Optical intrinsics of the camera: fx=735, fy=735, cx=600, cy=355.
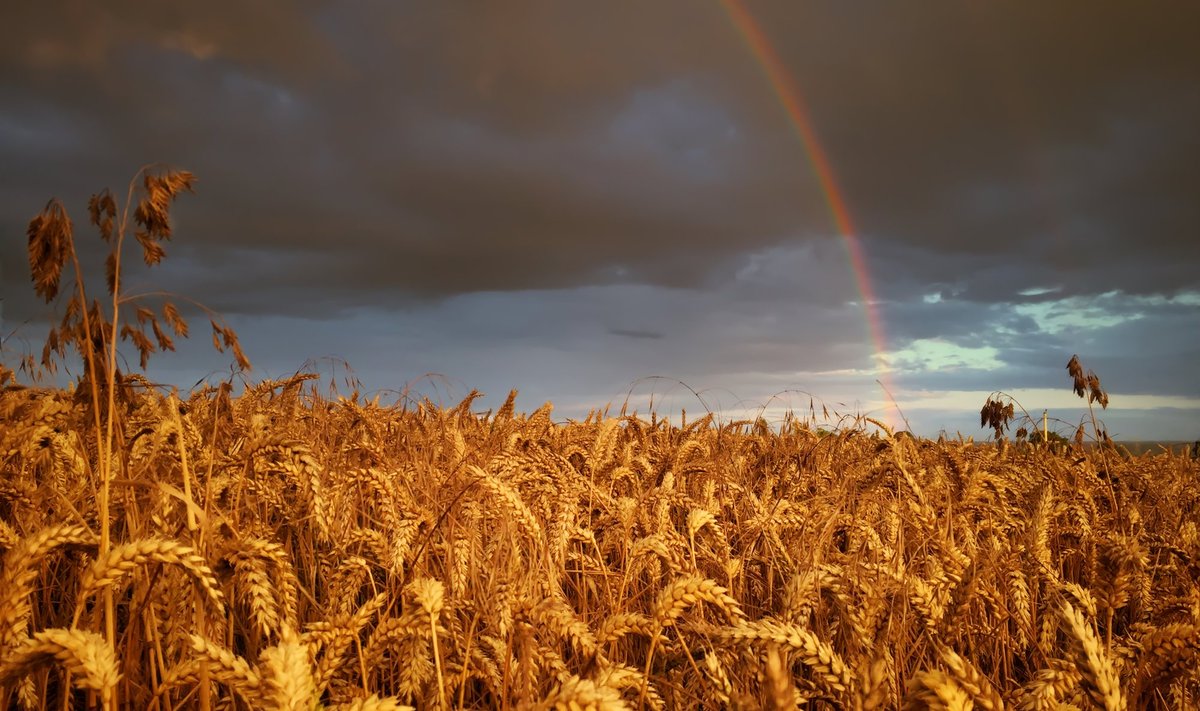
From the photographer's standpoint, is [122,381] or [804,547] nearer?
[122,381]

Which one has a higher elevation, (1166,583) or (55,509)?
(55,509)

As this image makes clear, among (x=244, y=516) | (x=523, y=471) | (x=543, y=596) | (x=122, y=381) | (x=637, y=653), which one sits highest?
(x=122, y=381)

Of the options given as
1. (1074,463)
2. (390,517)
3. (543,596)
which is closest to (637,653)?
(543,596)

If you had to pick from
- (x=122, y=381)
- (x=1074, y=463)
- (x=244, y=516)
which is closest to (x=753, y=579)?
(x=244, y=516)

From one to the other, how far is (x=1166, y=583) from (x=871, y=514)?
154cm

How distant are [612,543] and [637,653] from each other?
70 centimetres

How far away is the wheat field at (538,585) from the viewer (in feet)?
5.38

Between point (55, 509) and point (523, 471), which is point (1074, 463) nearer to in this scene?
point (523, 471)

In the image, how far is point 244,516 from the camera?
3740 millimetres

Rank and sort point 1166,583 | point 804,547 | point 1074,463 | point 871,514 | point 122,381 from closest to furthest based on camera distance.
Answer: point 122,381, point 804,547, point 1166,583, point 871,514, point 1074,463

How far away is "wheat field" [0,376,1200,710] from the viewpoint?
5.38ft

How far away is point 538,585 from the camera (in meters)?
3.10

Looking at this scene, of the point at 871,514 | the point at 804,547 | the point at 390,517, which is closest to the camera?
the point at 390,517

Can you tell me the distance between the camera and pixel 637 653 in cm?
317
